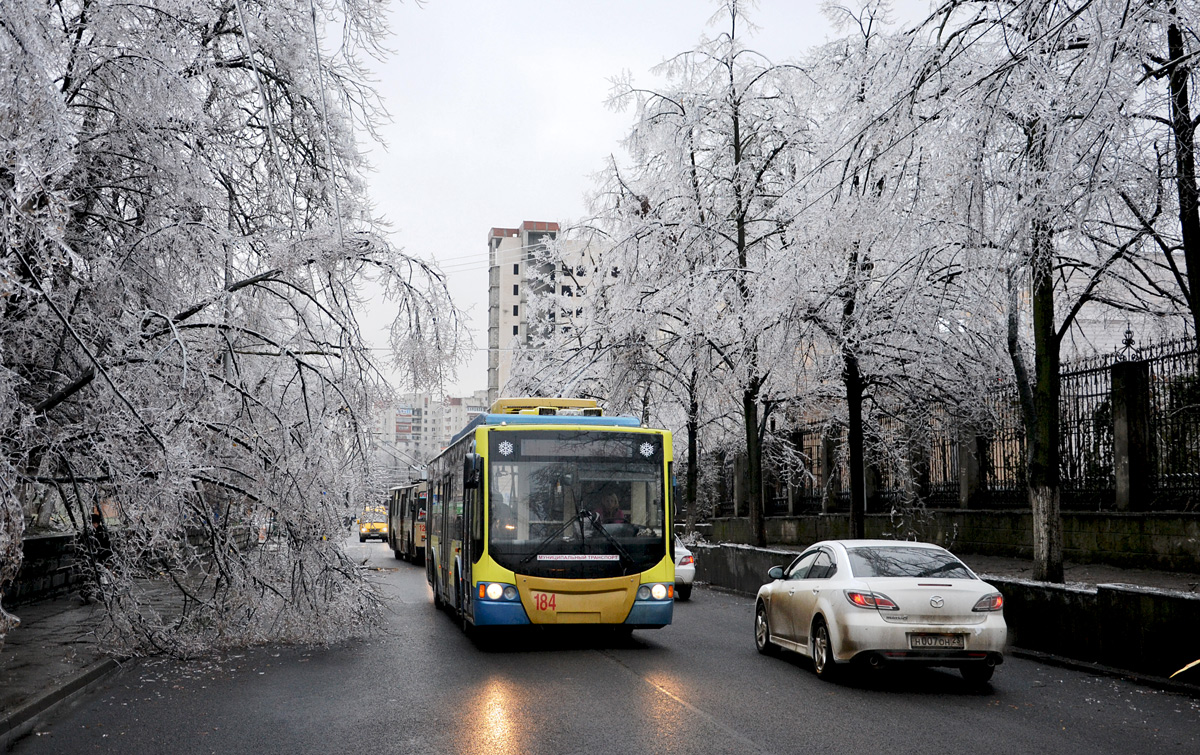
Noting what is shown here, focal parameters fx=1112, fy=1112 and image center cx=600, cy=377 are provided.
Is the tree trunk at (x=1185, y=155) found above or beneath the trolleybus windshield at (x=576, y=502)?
above

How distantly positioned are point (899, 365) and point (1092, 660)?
9.22 metres

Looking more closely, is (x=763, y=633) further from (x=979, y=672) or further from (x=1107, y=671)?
(x=1107, y=671)

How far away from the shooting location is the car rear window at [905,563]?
439 inches

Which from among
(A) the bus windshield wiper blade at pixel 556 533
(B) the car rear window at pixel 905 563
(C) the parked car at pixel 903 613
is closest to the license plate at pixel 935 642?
(C) the parked car at pixel 903 613

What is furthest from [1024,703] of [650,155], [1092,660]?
[650,155]

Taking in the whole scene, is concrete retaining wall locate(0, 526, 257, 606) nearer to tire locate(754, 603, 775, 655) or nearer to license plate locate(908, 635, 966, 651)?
tire locate(754, 603, 775, 655)

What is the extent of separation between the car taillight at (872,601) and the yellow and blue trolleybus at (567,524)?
3.65 m

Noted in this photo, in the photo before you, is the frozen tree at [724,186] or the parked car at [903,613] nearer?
the parked car at [903,613]

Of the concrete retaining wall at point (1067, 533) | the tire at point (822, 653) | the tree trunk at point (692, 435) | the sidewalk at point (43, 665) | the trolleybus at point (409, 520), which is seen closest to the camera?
the sidewalk at point (43, 665)

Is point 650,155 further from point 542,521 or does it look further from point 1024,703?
point 1024,703

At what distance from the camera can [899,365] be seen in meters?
20.9

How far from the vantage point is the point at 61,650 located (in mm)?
13203

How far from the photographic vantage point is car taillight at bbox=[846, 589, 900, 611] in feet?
34.8

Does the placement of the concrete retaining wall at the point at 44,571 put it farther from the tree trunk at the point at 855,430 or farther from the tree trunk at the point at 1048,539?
the tree trunk at the point at 1048,539
